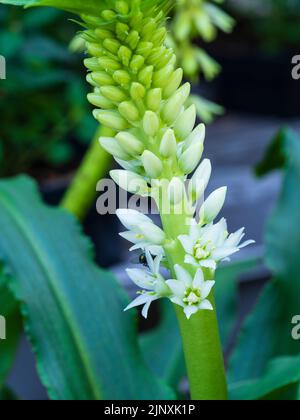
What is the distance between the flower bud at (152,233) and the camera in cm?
54

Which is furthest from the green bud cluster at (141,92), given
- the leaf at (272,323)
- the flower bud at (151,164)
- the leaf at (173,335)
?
the leaf at (173,335)

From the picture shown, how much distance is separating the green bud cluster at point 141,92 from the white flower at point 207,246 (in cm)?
5

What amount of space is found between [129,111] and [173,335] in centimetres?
66

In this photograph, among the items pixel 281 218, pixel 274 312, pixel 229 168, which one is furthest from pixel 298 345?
pixel 229 168

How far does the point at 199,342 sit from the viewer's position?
57 cm

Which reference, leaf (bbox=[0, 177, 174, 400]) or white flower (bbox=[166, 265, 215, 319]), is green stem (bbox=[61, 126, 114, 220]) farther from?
white flower (bbox=[166, 265, 215, 319])

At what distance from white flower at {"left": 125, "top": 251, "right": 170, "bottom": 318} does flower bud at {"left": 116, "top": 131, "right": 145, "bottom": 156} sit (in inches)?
3.5

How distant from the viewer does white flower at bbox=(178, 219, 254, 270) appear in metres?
0.53

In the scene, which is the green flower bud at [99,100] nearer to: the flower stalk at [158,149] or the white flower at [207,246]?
the flower stalk at [158,149]

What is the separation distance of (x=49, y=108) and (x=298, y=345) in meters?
0.97

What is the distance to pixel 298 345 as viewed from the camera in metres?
0.92

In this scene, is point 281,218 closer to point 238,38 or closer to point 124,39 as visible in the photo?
point 124,39

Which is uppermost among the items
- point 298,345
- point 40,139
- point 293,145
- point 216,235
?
point 216,235
